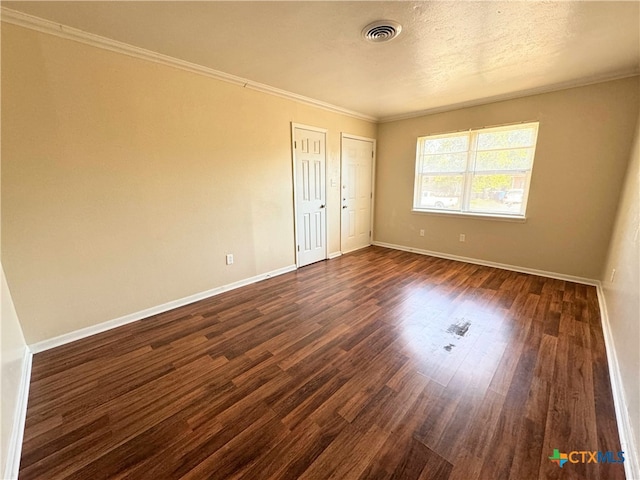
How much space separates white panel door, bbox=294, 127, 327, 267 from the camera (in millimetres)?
3820

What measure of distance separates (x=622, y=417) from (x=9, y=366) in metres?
3.48

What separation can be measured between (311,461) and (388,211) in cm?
443

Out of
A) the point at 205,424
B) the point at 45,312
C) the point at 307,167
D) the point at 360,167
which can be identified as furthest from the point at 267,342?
the point at 360,167

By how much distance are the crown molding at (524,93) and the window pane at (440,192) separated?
1.03 meters

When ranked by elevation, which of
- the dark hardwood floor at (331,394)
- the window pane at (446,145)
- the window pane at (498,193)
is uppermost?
the window pane at (446,145)

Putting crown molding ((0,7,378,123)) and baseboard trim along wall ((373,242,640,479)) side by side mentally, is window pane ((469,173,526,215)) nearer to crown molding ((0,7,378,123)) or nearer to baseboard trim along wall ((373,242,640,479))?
baseboard trim along wall ((373,242,640,479))

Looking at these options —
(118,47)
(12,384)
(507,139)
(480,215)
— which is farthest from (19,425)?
(507,139)

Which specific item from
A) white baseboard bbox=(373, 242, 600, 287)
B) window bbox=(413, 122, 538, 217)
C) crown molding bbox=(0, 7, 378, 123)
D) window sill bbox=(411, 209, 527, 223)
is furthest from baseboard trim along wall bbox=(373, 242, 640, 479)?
crown molding bbox=(0, 7, 378, 123)

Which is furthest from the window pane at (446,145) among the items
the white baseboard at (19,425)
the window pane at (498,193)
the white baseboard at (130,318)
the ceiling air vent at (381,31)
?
the white baseboard at (19,425)

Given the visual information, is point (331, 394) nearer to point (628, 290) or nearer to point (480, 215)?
point (628, 290)

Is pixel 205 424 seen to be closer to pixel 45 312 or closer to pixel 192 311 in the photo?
pixel 192 311

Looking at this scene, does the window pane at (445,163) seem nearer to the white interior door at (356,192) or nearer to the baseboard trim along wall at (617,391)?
the white interior door at (356,192)

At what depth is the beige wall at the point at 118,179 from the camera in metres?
1.95

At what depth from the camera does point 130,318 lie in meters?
2.56
